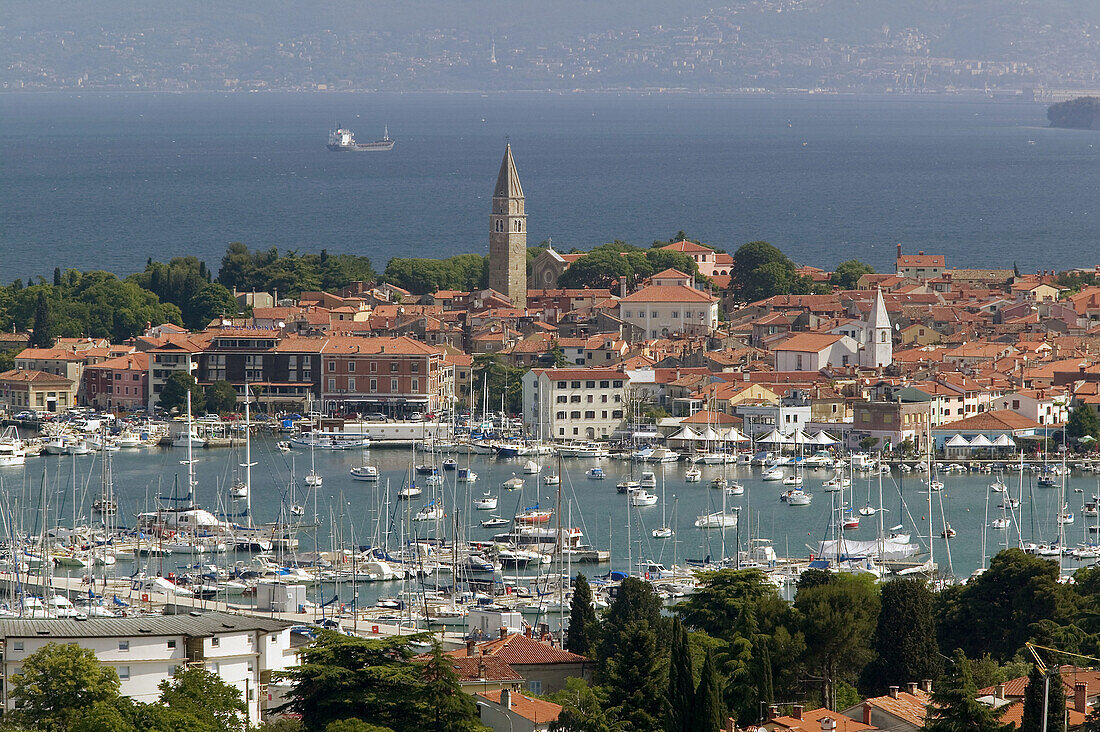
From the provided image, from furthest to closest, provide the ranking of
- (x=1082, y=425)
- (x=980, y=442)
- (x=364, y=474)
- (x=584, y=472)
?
(x=1082, y=425) < (x=980, y=442) < (x=584, y=472) < (x=364, y=474)

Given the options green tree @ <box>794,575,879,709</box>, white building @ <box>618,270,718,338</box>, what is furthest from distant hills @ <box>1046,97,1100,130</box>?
green tree @ <box>794,575,879,709</box>

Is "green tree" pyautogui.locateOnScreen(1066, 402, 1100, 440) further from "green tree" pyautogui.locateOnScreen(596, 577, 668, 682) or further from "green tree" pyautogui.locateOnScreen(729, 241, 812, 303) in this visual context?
"green tree" pyautogui.locateOnScreen(596, 577, 668, 682)

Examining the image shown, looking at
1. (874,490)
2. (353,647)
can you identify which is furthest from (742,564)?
(353,647)

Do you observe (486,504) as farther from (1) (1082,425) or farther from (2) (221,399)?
(1) (1082,425)

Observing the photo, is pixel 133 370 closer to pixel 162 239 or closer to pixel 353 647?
pixel 353 647

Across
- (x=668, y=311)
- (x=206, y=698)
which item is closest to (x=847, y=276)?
(x=668, y=311)

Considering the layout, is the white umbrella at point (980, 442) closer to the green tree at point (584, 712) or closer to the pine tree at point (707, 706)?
the green tree at point (584, 712)
